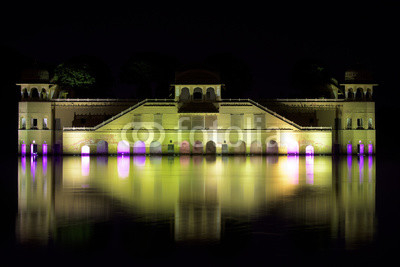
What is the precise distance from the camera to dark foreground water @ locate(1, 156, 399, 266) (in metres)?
18.7

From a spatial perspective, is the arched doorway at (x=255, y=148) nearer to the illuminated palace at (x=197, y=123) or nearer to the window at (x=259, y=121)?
the illuminated palace at (x=197, y=123)

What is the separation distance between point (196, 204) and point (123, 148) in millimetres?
46518

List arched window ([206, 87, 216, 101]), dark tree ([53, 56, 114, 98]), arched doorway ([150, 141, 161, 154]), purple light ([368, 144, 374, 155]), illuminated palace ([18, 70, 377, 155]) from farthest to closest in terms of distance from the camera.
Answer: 1. dark tree ([53, 56, 114, 98])
2. arched window ([206, 87, 216, 101])
3. purple light ([368, 144, 374, 155])
4. arched doorway ([150, 141, 161, 154])
5. illuminated palace ([18, 70, 377, 155])

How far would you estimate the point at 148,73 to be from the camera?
88.1 meters

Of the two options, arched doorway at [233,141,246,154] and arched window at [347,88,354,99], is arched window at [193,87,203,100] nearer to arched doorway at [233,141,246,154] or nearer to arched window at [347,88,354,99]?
arched doorway at [233,141,246,154]

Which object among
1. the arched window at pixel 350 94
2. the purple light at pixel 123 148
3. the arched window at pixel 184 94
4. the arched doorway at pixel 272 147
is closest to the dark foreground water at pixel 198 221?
the purple light at pixel 123 148

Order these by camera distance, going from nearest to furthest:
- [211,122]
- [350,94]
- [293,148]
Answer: [293,148] → [211,122] → [350,94]

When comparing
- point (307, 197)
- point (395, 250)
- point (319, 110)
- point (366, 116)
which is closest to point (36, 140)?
point (319, 110)

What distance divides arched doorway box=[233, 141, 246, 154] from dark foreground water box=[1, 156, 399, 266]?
3430cm

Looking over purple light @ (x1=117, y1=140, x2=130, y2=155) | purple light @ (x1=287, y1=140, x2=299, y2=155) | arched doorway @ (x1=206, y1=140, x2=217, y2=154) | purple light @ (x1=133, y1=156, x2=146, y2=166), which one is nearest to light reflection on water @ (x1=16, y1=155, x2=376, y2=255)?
purple light @ (x1=133, y1=156, x2=146, y2=166)

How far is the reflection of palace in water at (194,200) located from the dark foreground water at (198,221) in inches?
1.6

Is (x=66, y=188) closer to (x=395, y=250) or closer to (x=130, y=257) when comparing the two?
(x=130, y=257)

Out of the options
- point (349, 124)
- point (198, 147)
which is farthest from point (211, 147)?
point (349, 124)

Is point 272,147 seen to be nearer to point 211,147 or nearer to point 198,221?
point 211,147
